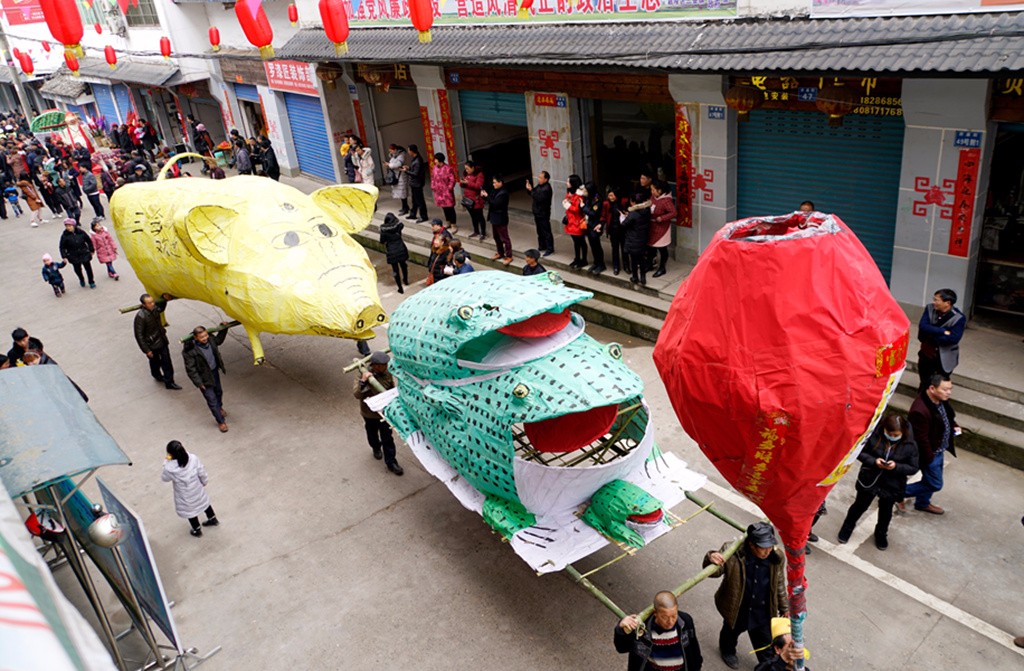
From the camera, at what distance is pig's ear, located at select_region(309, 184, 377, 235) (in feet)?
32.7

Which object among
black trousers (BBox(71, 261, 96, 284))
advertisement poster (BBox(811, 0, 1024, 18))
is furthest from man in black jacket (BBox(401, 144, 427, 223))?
advertisement poster (BBox(811, 0, 1024, 18))

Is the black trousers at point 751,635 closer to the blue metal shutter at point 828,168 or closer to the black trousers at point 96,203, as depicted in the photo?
the blue metal shutter at point 828,168

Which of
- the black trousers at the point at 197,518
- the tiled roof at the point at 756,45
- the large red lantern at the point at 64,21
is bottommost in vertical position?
the black trousers at the point at 197,518

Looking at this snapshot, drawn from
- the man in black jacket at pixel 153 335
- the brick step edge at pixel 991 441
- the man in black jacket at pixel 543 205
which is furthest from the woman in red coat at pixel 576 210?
A: the man in black jacket at pixel 153 335

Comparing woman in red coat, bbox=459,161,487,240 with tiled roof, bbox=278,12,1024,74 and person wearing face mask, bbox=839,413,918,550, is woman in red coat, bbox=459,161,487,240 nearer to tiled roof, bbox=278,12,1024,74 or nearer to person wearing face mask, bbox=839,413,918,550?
tiled roof, bbox=278,12,1024,74

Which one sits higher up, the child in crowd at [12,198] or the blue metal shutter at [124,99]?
the blue metal shutter at [124,99]

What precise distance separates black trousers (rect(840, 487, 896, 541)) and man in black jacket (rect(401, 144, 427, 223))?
11.0 meters

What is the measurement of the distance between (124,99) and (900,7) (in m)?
29.8

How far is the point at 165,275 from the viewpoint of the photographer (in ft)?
33.8

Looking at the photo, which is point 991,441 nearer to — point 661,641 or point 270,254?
point 661,641

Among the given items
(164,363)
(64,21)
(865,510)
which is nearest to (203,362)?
(164,363)

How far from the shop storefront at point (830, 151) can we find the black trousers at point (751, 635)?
19.6ft

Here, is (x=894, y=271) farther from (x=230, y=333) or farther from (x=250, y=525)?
(x=230, y=333)

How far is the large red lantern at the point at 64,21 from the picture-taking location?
40.2ft
